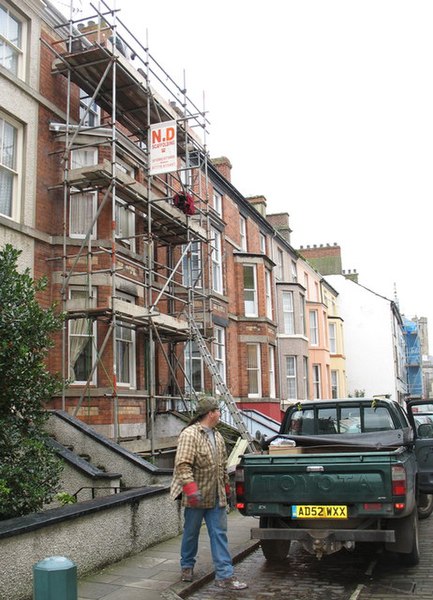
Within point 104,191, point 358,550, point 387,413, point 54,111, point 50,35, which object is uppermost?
point 50,35

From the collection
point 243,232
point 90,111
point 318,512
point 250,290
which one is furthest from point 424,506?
point 243,232

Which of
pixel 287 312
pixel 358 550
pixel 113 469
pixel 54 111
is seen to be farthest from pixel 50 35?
pixel 287 312

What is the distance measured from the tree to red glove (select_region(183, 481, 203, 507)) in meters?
1.75

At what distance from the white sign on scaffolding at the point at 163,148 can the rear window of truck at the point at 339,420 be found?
718 centimetres

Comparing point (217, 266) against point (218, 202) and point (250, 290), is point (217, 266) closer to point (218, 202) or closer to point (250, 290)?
point (218, 202)

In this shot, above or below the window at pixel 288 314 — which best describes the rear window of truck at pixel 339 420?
below

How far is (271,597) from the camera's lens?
5832 millimetres

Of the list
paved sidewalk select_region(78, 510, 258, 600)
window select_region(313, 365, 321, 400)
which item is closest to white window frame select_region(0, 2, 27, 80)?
paved sidewalk select_region(78, 510, 258, 600)

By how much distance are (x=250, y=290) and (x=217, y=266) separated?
2.99 meters

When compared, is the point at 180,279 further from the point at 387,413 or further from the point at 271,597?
the point at 271,597

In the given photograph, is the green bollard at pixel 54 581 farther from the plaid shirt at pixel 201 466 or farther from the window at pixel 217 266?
the window at pixel 217 266

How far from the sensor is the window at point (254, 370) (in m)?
22.9

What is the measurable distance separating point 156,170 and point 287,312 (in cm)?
1620

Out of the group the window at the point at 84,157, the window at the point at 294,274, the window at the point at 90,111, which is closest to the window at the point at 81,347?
the window at the point at 84,157
